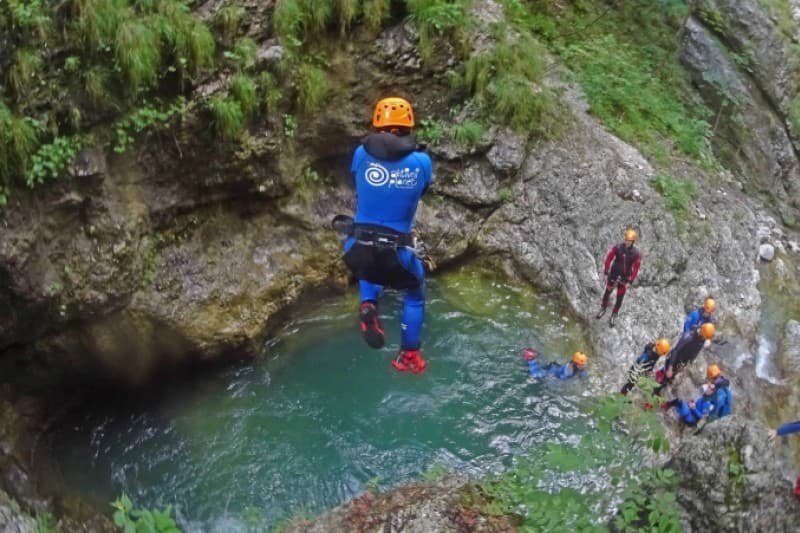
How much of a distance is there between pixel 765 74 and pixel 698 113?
162cm

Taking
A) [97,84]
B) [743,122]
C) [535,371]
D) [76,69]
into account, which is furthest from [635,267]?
[76,69]

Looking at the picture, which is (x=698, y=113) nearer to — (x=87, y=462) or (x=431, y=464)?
(x=431, y=464)

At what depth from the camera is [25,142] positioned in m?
6.05

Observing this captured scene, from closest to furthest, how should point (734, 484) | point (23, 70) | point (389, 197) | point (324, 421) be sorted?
point (734, 484) < point (389, 197) < point (23, 70) < point (324, 421)

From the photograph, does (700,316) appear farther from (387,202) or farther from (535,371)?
(387,202)

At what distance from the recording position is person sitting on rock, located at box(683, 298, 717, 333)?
7.99 metres

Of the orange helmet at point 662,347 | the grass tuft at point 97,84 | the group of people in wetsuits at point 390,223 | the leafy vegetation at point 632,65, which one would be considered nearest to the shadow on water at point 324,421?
the orange helmet at point 662,347

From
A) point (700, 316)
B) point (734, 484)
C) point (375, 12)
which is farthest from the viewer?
point (375, 12)

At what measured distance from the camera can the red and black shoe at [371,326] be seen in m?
5.80

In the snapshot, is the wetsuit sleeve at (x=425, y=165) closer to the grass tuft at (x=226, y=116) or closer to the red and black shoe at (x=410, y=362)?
the red and black shoe at (x=410, y=362)

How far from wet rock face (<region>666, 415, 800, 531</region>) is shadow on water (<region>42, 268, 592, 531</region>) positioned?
6.87 feet

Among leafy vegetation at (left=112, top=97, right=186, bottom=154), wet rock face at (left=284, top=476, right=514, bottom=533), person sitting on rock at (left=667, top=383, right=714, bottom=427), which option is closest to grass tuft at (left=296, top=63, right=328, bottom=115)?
leafy vegetation at (left=112, top=97, right=186, bottom=154)

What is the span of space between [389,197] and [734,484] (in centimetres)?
328

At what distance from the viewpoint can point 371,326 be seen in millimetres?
5824
